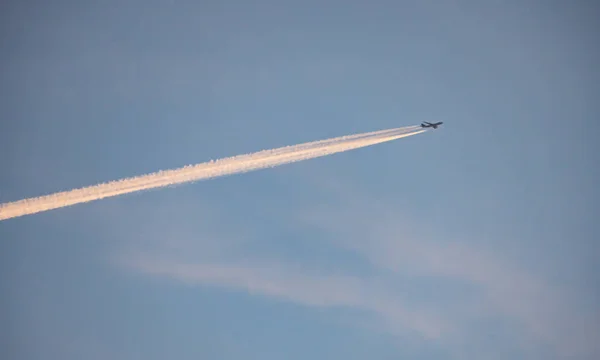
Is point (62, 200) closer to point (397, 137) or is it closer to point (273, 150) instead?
point (273, 150)

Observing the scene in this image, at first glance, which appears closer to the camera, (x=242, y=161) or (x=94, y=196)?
(x=94, y=196)

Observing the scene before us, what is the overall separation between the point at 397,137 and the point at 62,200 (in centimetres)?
3520

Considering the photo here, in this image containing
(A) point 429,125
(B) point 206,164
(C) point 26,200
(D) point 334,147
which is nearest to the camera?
(C) point 26,200

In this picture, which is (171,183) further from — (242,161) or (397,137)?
(397,137)

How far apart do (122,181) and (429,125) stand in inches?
1429

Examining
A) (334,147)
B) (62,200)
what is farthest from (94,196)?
(334,147)

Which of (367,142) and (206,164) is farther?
(367,142)

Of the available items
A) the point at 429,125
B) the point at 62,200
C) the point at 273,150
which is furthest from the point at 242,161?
the point at 429,125

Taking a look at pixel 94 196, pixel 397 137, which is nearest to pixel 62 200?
pixel 94 196

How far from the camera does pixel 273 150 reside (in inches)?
3164

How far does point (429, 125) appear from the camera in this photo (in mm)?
92688

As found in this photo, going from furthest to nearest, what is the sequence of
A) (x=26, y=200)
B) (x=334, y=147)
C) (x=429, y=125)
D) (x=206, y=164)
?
(x=429, y=125) → (x=334, y=147) → (x=206, y=164) → (x=26, y=200)

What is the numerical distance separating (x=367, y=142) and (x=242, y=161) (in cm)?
1422

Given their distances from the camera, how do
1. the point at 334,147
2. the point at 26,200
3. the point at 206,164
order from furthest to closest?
the point at 334,147
the point at 206,164
the point at 26,200
